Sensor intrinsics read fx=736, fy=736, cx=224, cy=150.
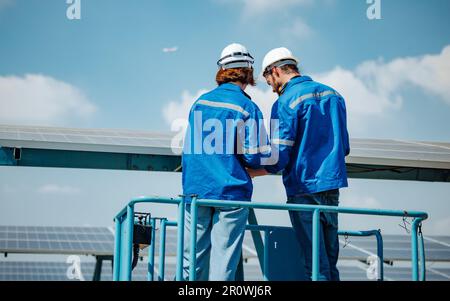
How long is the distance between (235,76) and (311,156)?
2.73 feet

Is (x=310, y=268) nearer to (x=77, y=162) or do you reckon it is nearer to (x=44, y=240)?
(x=77, y=162)

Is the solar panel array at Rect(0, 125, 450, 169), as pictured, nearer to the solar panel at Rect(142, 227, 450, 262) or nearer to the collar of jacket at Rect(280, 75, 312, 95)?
the collar of jacket at Rect(280, 75, 312, 95)

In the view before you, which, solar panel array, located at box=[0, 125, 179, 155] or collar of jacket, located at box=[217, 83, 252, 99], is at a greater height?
collar of jacket, located at box=[217, 83, 252, 99]

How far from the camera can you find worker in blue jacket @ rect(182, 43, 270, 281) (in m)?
5.12

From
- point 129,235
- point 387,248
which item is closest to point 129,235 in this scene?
point 129,235

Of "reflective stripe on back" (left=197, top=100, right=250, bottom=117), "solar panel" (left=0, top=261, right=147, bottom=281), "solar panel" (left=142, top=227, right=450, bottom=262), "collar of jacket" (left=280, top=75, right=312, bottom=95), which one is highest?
"collar of jacket" (left=280, top=75, right=312, bottom=95)

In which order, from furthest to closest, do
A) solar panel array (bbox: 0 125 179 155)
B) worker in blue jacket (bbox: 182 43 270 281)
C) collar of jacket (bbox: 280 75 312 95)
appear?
solar panel array (bbox: 0 125 179 155)
collar of jacket (bbox: 280 75 312 95)
worker in blue jacket (bbox: 182 43 270 281)

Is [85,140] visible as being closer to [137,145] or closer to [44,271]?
[137,145]

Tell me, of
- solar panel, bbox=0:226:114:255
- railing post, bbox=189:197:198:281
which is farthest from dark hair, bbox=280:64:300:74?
solar panel, bbox=0:226:114:255

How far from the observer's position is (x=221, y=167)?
5.21m

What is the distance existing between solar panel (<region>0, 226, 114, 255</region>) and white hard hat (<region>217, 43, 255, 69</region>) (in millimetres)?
12143

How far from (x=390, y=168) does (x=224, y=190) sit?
4.49 m

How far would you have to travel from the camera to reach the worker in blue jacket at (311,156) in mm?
5496
